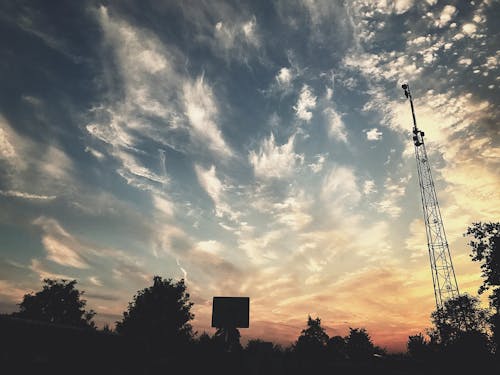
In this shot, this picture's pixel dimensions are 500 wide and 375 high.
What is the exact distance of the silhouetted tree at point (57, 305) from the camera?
168 feet

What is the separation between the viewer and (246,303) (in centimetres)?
2812

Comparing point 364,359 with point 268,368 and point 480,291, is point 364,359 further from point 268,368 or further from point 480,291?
point 480,291

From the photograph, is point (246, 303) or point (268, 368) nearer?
point (268, 368)

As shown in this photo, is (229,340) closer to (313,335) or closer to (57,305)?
(57,305)

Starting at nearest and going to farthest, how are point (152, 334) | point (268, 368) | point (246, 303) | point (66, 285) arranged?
point (268, 368), point (246, 303), point (152, 334), point (66, 285)

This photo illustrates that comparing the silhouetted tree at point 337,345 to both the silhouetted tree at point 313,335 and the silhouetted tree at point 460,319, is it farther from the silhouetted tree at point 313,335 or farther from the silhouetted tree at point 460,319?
the silhouetted tree at point 460,319

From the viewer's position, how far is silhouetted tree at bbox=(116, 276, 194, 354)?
138 feet

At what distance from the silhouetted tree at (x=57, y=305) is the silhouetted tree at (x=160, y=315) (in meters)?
15.4

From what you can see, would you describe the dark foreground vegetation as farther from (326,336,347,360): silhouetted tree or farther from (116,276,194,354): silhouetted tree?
(326,336,347,360): silhouetted tree

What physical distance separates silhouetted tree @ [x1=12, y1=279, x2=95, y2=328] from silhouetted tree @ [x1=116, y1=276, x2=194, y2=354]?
15412 mm

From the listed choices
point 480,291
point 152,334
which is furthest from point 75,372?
point 480,291

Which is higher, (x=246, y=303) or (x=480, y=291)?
(x=480, y=291)

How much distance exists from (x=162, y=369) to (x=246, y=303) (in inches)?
377

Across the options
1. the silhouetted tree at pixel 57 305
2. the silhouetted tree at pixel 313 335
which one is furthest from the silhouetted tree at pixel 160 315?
the silhouetted tree at pixel 313 335
